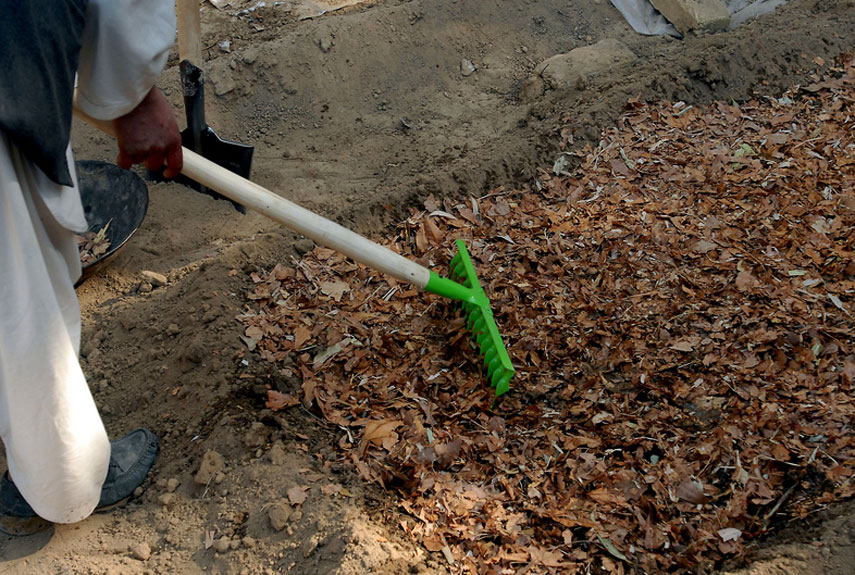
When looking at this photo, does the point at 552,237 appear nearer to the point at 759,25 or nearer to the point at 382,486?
the point at 382,486

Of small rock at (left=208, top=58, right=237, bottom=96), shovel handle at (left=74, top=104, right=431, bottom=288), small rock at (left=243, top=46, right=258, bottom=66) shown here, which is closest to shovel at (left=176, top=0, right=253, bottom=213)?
small rock at (left=208, top=58, right=237, bottom=96)

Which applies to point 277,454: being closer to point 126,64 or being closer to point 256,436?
point 256,436

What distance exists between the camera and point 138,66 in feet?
6.15

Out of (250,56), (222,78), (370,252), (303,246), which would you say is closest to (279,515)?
(370,252)

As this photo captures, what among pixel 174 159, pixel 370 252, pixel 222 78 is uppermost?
pixel 174 159

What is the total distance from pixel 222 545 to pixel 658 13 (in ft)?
20.5

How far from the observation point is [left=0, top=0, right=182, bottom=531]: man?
5.43ft

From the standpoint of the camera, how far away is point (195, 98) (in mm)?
4152

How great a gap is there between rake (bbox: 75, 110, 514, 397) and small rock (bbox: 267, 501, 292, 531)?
1.03 meters

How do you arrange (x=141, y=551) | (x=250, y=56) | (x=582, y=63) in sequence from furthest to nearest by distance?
1. (x=582, y=63)
2. (x=250, y=56)
3. (x=141, y=551)

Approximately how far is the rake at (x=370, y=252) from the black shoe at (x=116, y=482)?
1.09m

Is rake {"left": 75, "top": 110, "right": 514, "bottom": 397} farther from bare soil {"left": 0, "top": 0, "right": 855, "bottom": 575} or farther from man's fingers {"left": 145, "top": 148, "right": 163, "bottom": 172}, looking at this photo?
bare soil {"left": 0, "top": 0, "right": 855, "bottom": 575}

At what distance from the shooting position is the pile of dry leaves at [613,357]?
2602mm

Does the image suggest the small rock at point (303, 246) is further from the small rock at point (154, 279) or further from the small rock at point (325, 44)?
the small rock at point (325, 44)
